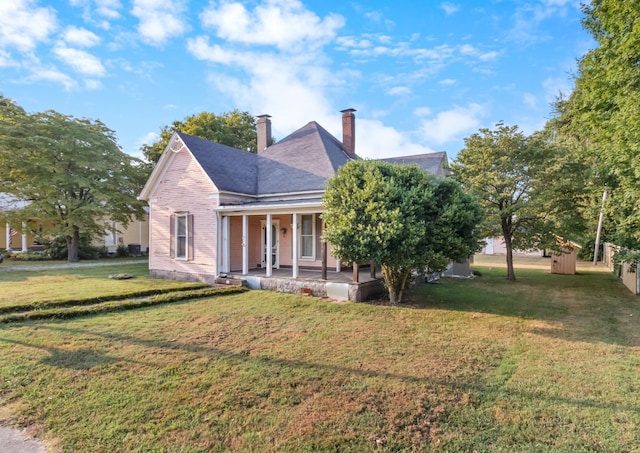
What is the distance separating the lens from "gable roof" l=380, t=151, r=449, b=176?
15969 millimetres

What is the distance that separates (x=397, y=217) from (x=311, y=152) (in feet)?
25.7

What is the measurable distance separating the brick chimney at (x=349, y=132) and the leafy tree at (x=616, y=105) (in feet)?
28.2

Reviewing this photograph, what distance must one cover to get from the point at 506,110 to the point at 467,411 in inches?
601

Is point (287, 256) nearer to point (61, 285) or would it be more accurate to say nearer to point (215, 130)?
point (61, 285)

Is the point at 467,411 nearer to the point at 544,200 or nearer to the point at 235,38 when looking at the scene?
the point at 544,200

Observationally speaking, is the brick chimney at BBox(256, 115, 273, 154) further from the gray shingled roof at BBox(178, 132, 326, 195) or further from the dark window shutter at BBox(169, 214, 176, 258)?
the dark window shutter at BBox(169, 214, 176, 258)

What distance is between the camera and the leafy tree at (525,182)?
13.0 m

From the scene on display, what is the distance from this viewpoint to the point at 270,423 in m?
3.62

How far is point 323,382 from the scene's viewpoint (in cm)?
462

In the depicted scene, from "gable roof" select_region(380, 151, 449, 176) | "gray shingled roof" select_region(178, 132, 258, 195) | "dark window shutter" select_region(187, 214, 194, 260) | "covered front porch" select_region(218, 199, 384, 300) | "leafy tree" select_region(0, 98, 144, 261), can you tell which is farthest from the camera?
"leafy tree" select_region(0, 98, 144, 261)

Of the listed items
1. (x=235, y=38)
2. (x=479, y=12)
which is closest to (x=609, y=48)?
(x=479, y=12)

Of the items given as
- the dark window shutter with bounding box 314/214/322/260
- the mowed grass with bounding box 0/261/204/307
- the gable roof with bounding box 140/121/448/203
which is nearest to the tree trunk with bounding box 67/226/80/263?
the mowed grass with bounding box 0/261/204/307

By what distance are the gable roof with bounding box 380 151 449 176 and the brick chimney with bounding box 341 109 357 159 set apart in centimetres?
165

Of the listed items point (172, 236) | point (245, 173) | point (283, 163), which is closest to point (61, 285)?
point (172, 236)
